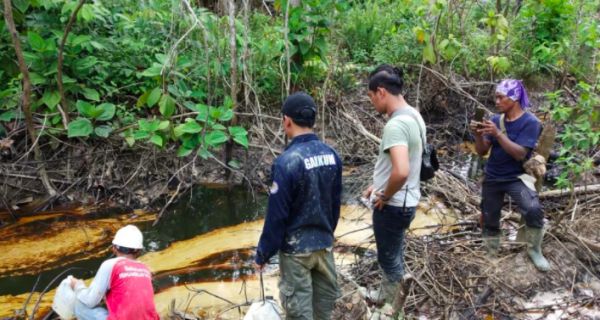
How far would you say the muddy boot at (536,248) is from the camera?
13.5 feet

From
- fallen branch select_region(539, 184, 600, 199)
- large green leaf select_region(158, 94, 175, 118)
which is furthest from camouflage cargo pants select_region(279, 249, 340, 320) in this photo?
fallen branch select_region(539, 184, 600, 199)

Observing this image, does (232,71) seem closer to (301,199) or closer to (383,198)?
(383,198)

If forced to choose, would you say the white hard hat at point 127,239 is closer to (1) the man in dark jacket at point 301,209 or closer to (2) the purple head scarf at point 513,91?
(1) the man in dark jacket at point 301,209

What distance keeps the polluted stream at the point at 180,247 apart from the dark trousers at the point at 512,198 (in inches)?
38.7

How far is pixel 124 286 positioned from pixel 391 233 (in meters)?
1.74

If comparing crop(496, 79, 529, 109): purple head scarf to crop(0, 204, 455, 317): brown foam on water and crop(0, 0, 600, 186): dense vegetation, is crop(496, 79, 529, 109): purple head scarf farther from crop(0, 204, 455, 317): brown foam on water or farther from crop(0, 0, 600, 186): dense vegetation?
crop(0, 204, 455, 317): brown foam on water

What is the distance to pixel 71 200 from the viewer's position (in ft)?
19.9

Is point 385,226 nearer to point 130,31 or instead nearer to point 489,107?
point 130,31

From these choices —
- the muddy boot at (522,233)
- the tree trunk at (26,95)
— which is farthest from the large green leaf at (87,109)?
the muddy boot at (522,233)

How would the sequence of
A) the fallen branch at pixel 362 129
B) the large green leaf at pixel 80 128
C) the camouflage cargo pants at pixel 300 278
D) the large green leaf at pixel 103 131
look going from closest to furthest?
A: the camouflage cargo pants at pixel 300 278 → the large green leaf at pixel 80 128 → the large green leaf at pixel 103 131 → the fallen branch at pixel 362 129

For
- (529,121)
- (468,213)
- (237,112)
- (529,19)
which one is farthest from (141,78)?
(529,19)

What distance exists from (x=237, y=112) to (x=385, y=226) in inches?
141

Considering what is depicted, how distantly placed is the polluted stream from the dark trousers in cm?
98

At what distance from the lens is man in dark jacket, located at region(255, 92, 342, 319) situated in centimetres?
277
